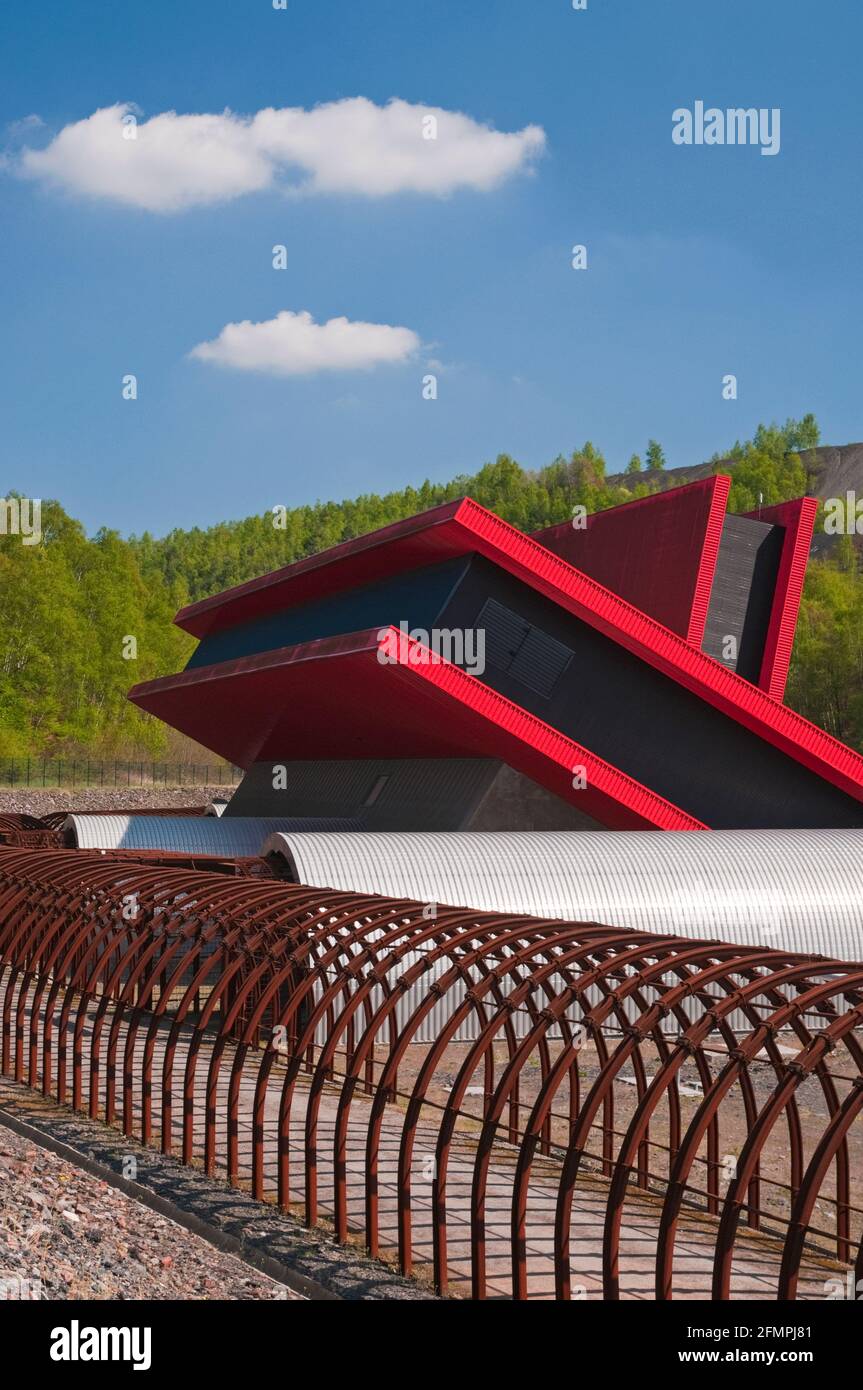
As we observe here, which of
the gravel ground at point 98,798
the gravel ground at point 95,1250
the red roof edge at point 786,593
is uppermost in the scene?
the red roof edge at point 786,593

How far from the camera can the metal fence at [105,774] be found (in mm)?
70875

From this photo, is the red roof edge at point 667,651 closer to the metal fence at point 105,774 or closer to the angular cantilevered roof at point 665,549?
the angular cantilevered roof at point 665,549

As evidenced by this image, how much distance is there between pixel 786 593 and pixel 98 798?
4156 cm

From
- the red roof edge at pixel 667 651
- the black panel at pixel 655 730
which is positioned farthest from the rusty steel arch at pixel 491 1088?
the black panel at pixel 655 730

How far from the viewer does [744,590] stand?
29.6 metres

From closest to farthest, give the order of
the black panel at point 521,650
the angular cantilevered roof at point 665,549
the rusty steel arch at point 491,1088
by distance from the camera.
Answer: the rusty steel arch at point 491,1088 → the black panel at point 521,650 → the angular cantilevered roof at point 665,549

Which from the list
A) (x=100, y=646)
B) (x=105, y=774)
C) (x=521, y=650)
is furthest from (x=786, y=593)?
(x=100, y=646)

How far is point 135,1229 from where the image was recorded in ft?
30.4

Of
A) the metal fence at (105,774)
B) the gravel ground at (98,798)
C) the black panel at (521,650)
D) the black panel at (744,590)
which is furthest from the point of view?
the metal fence at (105,774)

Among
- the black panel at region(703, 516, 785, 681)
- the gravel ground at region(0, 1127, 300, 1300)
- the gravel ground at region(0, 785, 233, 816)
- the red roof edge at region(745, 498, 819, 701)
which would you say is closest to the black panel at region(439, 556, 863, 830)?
the red roof edge at region(745, 498, 819, 701)

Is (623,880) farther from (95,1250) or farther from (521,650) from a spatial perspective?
(95,1250)

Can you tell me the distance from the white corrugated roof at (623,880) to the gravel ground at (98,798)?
41.5 meters
